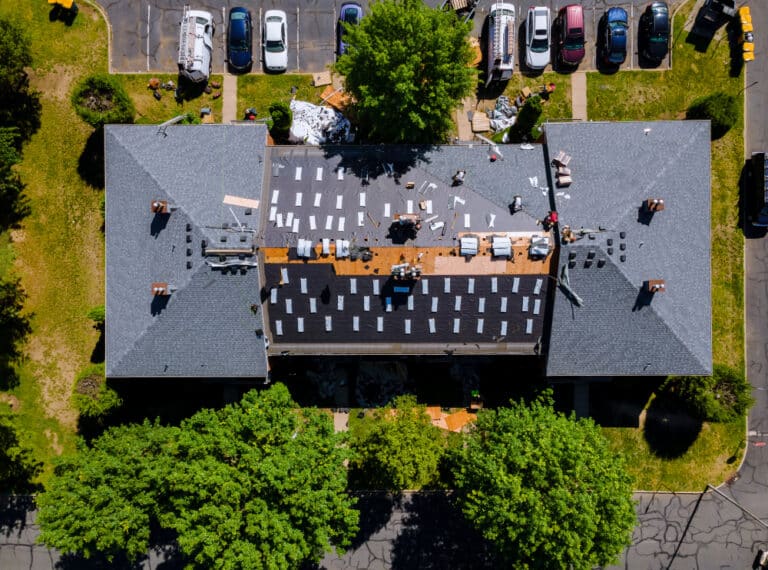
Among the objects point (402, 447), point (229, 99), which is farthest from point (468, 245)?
point (229, 99)

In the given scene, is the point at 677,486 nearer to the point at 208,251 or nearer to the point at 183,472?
the point at 183,472

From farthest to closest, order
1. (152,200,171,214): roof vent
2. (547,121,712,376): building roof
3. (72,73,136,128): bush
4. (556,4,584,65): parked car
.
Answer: (556,4,584,65): parked car
(72,73,136,128): bush
(547,121,712,376): building roof
(152,200,171,214): roof vent

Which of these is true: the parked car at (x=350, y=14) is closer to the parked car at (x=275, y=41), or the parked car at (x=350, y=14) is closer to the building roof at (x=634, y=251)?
the parked car at (x=275, y=41)

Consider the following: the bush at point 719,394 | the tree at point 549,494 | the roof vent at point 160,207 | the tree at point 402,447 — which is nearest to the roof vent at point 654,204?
the bush at point 719,394

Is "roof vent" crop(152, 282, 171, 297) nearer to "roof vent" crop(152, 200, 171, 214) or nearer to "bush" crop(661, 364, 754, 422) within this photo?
"roof vent" crop(152, 200, 171, 214)

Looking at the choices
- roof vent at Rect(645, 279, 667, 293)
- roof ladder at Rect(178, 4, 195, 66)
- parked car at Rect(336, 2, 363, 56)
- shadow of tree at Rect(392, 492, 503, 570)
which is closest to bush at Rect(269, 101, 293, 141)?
parked car at Rect(336, 2, 363, 56)

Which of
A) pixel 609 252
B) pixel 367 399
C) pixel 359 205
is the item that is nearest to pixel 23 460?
pixel 367 399
